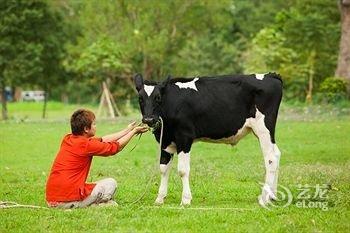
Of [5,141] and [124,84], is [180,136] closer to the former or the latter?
[5,141]

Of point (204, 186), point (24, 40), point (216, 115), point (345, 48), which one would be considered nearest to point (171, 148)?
point (216, 115)

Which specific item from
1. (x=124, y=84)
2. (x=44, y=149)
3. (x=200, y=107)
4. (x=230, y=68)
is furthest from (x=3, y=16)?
(x=200, y=107)

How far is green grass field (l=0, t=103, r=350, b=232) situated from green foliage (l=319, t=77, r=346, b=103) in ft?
30.3

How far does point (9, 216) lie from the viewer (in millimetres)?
9812

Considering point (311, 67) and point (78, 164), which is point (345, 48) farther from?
point (78, 164)

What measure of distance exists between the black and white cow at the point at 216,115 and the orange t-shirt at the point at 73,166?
107 centimetres

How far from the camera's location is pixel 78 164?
33.9ft

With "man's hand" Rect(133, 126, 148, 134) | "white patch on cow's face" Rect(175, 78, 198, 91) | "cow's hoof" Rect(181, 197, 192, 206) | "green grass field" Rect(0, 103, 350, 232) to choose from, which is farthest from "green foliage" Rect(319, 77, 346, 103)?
"man's hand" Rect(133, 126, 148, 134)

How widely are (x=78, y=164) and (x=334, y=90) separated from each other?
26392mm

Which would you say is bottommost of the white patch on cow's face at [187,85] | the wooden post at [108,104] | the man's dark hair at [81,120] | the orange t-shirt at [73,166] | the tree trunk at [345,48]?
the wooden post at [108,104]

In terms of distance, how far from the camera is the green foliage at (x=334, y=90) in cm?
3469

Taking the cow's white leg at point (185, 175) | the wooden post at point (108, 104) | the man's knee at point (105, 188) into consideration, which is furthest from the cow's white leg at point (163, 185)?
the wooden post at point (108, 104)

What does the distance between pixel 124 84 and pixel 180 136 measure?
103 feet

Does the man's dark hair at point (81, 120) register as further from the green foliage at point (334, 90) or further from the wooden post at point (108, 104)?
the wooden post at point (108, 104)
